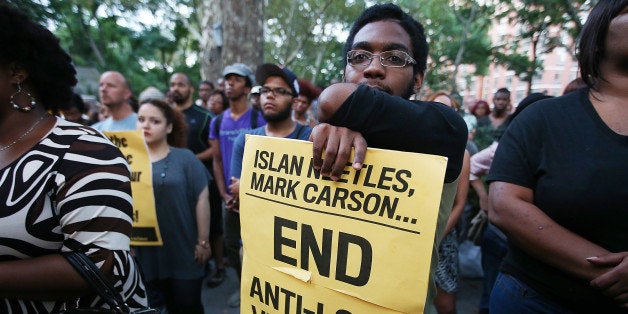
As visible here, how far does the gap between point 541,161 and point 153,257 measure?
2467 millimetres

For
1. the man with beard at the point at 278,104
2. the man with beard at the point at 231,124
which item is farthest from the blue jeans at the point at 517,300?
the man with beard at the point at 231,124

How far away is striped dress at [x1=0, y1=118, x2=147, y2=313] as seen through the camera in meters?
1.37

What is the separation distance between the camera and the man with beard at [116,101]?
4.04 metres

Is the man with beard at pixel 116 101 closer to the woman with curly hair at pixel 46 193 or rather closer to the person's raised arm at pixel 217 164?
the person's raised arm at pixel 217 164

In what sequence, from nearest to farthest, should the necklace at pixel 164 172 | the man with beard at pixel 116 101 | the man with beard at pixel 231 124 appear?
the necklace at pixel 164 172 < the man with beard at pixel 116 101 < the man with beard at pixel 231 124

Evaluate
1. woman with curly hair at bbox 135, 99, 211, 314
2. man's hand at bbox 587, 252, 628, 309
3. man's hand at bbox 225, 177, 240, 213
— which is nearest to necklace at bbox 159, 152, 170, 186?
woman with curly hair at bbox 135, 99, 211, 314

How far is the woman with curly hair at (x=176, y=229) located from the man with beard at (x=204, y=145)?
1325 millimetres

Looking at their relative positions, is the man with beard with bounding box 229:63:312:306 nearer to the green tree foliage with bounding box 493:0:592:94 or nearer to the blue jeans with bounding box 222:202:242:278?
the blue jeans with bounding box 222:202:242:278

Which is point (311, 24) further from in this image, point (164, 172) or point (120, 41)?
point (164, 172)

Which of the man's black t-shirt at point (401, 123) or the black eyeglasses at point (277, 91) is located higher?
the black eyeglasses at point (277, 91)

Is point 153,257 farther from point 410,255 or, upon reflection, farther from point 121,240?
point 410,255

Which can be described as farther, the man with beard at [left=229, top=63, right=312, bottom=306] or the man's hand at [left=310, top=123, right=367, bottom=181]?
the man with beard at [left=229, top=63, right=312, bottom=306]

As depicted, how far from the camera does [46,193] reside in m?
1.40

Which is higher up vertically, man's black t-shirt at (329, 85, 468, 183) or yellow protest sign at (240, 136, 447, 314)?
man's black t-shirt at (329, 85, 468, 183)
